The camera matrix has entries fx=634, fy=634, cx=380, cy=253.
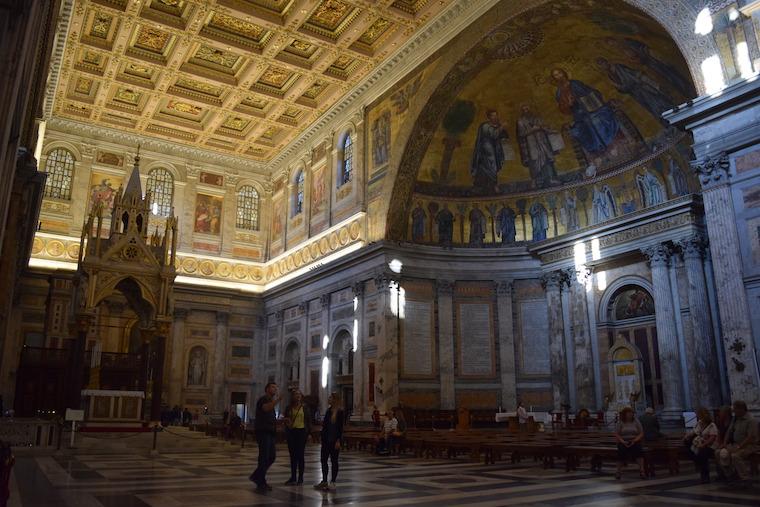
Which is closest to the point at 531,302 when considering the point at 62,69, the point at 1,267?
the point at 1,267

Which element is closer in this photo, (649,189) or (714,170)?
(714,170)

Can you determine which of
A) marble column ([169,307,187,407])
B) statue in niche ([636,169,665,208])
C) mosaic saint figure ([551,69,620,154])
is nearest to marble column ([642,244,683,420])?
statue in niche ([636,169,665,208])

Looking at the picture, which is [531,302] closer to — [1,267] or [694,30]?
[694,30]

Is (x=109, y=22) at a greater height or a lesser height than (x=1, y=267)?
greater

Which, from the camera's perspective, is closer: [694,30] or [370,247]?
[694,30]

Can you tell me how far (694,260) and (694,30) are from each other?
7.37 metres

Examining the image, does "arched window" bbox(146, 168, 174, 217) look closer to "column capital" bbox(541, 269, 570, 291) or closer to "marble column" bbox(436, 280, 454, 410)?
"marble column" bbox(436, 280, 454, 410)

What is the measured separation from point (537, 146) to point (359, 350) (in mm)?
10234

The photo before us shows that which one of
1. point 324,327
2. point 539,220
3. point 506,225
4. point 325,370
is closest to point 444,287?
point 506,225

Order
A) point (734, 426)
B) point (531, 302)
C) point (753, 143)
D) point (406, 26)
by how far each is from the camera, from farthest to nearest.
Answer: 1. point (531, 302)
2. point (406, 26)
3. point (753, 143)
4. point (734, 426)

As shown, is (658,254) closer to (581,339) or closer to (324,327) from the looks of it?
(581,339)

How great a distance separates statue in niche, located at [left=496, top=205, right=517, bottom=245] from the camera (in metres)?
24.9

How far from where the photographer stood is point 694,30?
46.6ft

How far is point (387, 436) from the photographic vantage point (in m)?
14.7
